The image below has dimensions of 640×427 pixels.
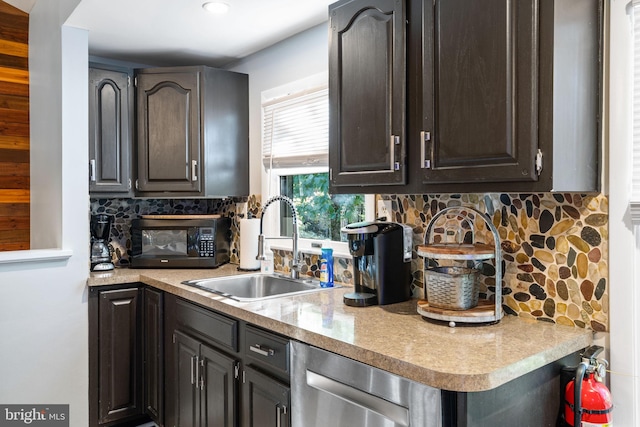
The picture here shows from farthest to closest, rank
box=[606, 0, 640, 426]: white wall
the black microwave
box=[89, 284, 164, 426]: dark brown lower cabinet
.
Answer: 1. the black microwave
2. box=[89, 284, 164, 426]: dark brown lower cabinet
3. box=[606, 0, 640, 426]: white wall

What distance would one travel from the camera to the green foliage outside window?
2.54m

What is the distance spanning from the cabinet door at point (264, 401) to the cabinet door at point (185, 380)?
18.9 inches

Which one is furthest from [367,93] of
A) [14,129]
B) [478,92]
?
[14,129]

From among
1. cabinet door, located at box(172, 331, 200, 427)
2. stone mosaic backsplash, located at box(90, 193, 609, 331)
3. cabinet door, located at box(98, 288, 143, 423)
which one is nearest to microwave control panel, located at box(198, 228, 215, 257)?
cabinet door, located at box(98, 288, 143, 423)

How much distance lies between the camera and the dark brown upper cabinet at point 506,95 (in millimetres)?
1345

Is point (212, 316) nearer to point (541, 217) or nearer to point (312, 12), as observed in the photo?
point (541, 217)

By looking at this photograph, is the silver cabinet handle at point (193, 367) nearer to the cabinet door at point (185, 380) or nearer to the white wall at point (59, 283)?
the cabinet door at point (185, 380)

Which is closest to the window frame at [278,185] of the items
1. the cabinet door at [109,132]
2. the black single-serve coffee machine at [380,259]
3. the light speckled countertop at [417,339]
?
the black single-serve coffee machine at [380,259]

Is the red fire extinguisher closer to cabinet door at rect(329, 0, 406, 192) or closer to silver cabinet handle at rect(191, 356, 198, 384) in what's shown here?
cabinet door at rect(329, 0, 406, 192)

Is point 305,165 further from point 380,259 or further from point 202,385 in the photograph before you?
point 202,385

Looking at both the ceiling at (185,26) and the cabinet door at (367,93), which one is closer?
the cabinet door at (367,93)

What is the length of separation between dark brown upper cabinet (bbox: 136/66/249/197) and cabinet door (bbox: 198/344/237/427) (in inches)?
46.6

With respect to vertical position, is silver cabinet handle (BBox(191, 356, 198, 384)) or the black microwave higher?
the black microwave

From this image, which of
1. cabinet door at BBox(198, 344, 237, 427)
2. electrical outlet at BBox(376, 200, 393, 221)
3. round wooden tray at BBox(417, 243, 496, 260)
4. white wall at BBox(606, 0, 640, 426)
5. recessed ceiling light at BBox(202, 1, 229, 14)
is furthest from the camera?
recessed ceiling light at BBox(202, 1, 229, 14)
